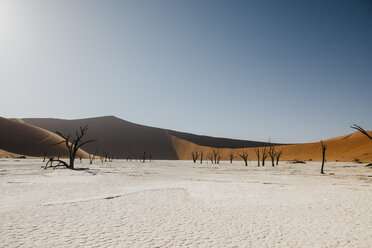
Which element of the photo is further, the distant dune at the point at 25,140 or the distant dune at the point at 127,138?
the distant dune at the point at 127,138

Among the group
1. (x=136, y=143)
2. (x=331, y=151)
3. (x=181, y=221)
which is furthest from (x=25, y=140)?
(x=331, y=151)

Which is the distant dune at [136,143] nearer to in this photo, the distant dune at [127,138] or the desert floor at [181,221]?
the distant dune at [127,138]

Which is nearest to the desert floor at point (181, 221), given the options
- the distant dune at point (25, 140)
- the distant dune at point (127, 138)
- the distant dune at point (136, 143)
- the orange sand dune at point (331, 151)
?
the distant dune at point (136, 143)

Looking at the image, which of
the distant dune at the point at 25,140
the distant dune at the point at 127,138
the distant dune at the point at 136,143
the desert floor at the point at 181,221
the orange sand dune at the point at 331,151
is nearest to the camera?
the desert floor at the point at 181,221

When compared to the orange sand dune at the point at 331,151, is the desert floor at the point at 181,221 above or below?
below

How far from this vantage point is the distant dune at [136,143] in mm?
58969

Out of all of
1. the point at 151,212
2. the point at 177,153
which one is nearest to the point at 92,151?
the point at 177,153

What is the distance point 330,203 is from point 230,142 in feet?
372

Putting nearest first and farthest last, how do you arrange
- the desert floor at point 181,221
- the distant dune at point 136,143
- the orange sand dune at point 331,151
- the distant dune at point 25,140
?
the desert floor at point 181,221 < the orange sand dune at point 331,151 < the distant dune at point 25,140 < the distant dune at point 136,143

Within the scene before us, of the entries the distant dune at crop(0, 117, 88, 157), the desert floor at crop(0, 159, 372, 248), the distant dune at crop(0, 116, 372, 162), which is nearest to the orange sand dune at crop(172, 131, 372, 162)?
the distant dune at crop(0, 116, 372, 162)

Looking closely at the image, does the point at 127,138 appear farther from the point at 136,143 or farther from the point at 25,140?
the point at 25,140

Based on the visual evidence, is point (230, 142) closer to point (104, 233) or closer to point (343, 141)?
point (343, 141)

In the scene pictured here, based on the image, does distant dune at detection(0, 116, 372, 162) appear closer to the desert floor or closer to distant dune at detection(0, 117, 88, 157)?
distant dune at detection(0, 117, 88, 157)

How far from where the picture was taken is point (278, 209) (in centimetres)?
699
